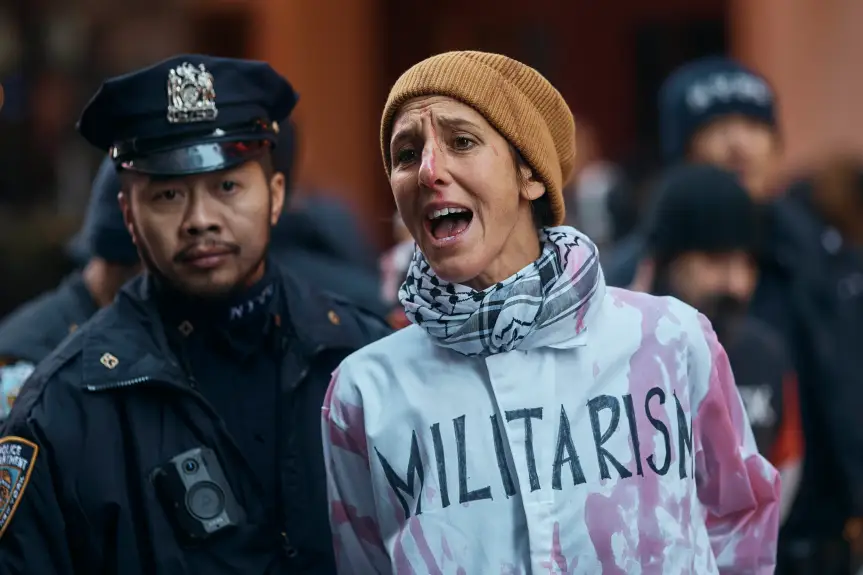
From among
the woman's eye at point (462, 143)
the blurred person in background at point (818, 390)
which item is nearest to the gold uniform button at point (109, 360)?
the woman's eye at point (462, 143)

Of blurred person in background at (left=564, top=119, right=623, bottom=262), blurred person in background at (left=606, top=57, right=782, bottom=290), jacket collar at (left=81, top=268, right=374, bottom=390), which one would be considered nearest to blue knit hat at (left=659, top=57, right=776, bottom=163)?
blurred person in background at (left=606, top=57, right=782, bottom=290)

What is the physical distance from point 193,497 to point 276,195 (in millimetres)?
853

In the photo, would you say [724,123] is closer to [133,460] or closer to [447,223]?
[447,223]

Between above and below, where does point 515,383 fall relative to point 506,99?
below

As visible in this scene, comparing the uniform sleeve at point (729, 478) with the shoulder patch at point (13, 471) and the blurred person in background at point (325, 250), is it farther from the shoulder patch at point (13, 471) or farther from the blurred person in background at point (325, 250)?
the blurred person in background at point (325, 250)

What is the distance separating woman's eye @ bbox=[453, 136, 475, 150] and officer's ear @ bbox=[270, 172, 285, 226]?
855mm

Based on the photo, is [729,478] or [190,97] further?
[190,97]

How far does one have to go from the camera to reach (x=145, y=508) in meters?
3.45

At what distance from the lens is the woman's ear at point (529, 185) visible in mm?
3145

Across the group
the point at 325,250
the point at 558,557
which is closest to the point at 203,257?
the point at 558,557

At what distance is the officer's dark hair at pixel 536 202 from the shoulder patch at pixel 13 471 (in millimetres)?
1276

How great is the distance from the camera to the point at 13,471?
3.38 metres

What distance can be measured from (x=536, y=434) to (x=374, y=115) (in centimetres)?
1109

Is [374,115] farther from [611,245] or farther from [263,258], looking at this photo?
[263,258]
